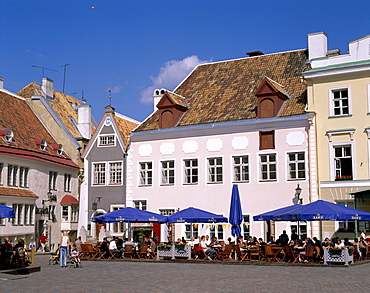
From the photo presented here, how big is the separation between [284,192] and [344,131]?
4590mm

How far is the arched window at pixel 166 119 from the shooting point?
116ft

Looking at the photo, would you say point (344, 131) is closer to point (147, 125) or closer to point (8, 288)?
point (147, 125)

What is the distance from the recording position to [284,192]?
31203mm

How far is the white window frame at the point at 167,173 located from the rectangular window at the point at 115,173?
3276mm

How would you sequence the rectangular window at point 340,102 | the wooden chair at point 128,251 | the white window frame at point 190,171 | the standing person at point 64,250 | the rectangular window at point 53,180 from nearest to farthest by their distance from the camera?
the standing person at point 64,250 < the wooden chair at point 128,251 < the rectangular window at point 340,102 < the white window frame at point 190,171 < the rectangular window at point 53,180

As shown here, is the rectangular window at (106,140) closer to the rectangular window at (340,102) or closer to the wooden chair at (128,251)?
the wooden chair at (128,251)

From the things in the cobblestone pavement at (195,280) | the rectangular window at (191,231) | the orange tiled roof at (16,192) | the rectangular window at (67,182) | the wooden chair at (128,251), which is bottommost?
the cobblestone pavement at (195,280)

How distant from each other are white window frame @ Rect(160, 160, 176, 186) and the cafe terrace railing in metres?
13.9

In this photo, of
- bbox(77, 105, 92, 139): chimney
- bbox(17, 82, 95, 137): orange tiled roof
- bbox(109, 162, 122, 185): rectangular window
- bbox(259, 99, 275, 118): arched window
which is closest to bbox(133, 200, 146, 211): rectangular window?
bbox(109, 162, 122, 185): rectangular window

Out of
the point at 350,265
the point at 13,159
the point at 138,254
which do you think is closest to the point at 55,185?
the point at 13,159

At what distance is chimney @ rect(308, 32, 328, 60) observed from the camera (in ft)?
108

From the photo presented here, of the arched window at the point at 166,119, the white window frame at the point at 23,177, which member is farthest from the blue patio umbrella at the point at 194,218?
the white window frame at the point at 23,177

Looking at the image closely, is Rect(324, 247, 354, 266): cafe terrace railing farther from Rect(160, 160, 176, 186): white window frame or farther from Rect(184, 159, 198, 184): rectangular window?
Rect(160, 160, 176, 186): white window frame

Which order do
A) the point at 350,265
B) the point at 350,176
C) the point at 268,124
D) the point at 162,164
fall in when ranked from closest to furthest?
the point at 350,265, the point at 350,176, the point at 268,124, the point at 162,164
